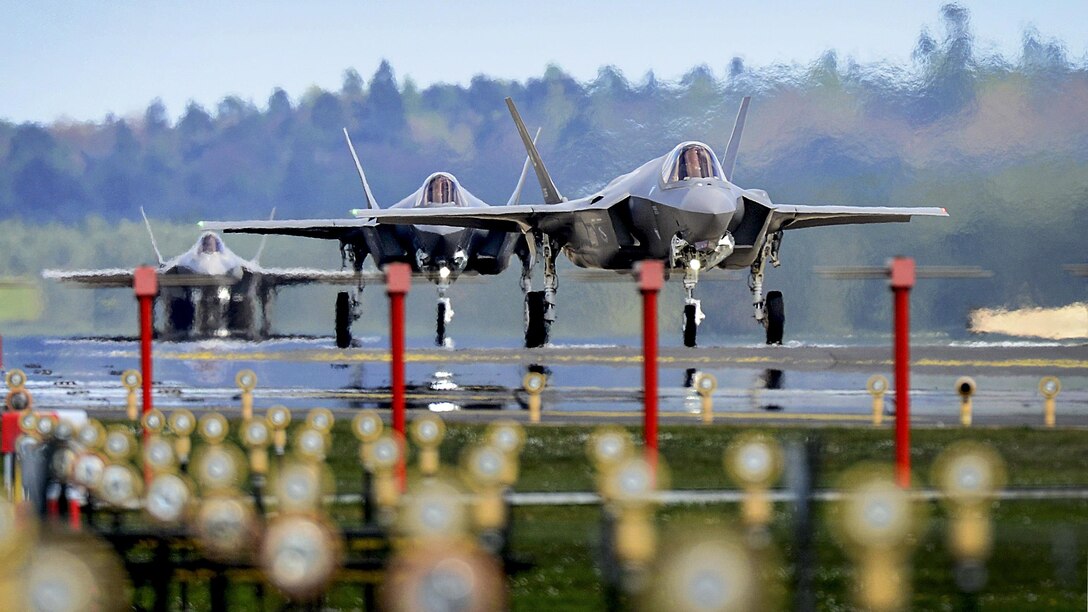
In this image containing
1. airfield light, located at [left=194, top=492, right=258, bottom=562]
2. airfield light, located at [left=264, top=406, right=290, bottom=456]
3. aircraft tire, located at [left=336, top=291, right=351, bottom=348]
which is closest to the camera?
airfield light, located at [left=194, top=492, right=258, bottom=562]

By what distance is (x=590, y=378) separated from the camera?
78.6ft

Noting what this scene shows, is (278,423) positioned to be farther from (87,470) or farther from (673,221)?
(673,221)

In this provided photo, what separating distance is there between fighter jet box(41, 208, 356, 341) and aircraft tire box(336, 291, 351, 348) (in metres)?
5.84

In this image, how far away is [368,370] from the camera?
26.6 metres

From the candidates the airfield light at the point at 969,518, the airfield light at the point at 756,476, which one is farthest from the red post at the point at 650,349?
the airfield light at the point at 969,518

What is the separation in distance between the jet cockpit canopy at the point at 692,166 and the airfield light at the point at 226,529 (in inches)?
775

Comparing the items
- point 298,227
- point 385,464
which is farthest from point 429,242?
point 385,464

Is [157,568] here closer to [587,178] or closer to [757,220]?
[757,220]

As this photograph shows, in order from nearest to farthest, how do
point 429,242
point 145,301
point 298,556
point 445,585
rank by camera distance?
point 445,585, point 298,556, point 145,301, point 429,242

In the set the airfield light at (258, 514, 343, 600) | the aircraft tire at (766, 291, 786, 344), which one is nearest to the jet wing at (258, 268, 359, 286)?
the aircraft tire at (766, 291, 786, 344)

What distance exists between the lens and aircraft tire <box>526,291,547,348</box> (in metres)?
29.5

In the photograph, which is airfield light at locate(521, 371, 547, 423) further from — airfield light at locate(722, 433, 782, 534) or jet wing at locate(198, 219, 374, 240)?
jet wing at locate(198, 219, 374, 240)

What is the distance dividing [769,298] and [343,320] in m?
9.12

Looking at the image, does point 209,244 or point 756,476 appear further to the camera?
point 209,244
